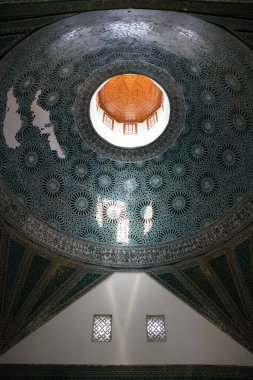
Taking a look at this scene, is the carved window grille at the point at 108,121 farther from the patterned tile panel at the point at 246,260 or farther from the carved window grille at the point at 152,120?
the patterned tile panel at the point at 246,260

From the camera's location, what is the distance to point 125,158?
10406 mm

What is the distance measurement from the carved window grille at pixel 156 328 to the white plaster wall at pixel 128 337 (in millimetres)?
104

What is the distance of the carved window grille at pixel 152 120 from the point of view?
11.0m

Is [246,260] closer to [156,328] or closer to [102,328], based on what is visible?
[156,328]

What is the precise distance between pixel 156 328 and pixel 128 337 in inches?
26.6

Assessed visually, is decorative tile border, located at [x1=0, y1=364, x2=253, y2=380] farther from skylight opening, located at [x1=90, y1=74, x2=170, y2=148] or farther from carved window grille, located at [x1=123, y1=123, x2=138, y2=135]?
carved window grille, located at [x1=123, y1=123, x2=138, y2=135]

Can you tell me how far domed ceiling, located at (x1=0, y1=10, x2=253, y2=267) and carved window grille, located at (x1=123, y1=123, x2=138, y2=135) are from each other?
103cm

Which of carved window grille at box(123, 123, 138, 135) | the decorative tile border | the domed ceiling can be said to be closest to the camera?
the decorative tile border

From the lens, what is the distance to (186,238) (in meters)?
9.81

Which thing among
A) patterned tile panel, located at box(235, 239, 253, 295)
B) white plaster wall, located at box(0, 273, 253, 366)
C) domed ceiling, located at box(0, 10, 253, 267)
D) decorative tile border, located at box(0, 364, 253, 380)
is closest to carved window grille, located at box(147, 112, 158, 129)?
domed ceiling, located at box(0, 10, 253, 267)

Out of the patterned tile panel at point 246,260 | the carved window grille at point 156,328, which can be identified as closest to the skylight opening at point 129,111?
the patterned tile panel at point 246,260

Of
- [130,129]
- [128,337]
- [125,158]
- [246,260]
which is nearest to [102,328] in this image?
[128,337]

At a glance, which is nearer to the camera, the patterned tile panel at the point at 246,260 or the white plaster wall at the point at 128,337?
the white plaster wall at the point at 128,337

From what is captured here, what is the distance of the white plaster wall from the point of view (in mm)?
8234
